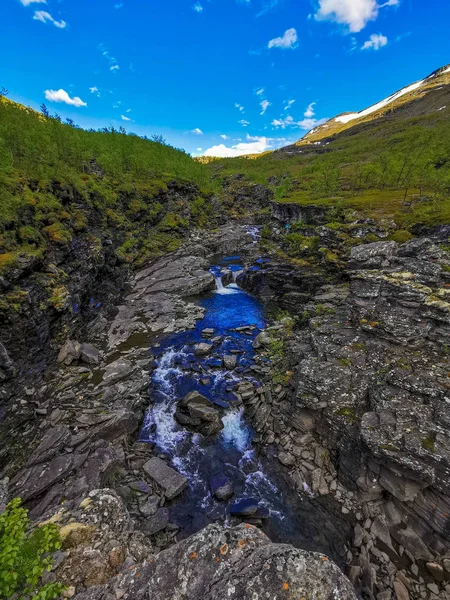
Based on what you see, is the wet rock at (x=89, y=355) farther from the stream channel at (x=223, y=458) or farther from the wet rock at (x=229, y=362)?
the wet rock at (x=229, y=362)

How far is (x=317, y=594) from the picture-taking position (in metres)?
5.75

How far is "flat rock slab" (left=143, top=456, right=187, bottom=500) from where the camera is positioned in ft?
50.7

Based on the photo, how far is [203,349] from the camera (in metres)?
27.7

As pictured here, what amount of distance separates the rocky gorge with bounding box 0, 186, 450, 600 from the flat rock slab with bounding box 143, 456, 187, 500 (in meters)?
0.11

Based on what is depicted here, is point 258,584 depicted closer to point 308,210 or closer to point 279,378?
point 279,378

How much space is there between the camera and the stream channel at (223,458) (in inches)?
555

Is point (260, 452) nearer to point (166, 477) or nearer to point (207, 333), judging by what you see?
point (166, 477)

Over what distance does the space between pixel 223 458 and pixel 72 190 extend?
116 feet

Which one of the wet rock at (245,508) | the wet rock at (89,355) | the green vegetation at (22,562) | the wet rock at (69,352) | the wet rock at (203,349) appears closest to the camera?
the green vegetation at (22,562)

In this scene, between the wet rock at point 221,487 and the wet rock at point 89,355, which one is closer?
the wet rock at point 221,487

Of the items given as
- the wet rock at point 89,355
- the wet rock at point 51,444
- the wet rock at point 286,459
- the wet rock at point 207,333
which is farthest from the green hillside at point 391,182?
the wet rock at point 51,444

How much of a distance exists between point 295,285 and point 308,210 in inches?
998

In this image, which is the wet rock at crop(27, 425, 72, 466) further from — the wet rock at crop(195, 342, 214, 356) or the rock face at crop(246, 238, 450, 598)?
the wet rock at crop(195, 342, 214, 356)

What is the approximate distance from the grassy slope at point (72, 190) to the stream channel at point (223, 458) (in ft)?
50.3
